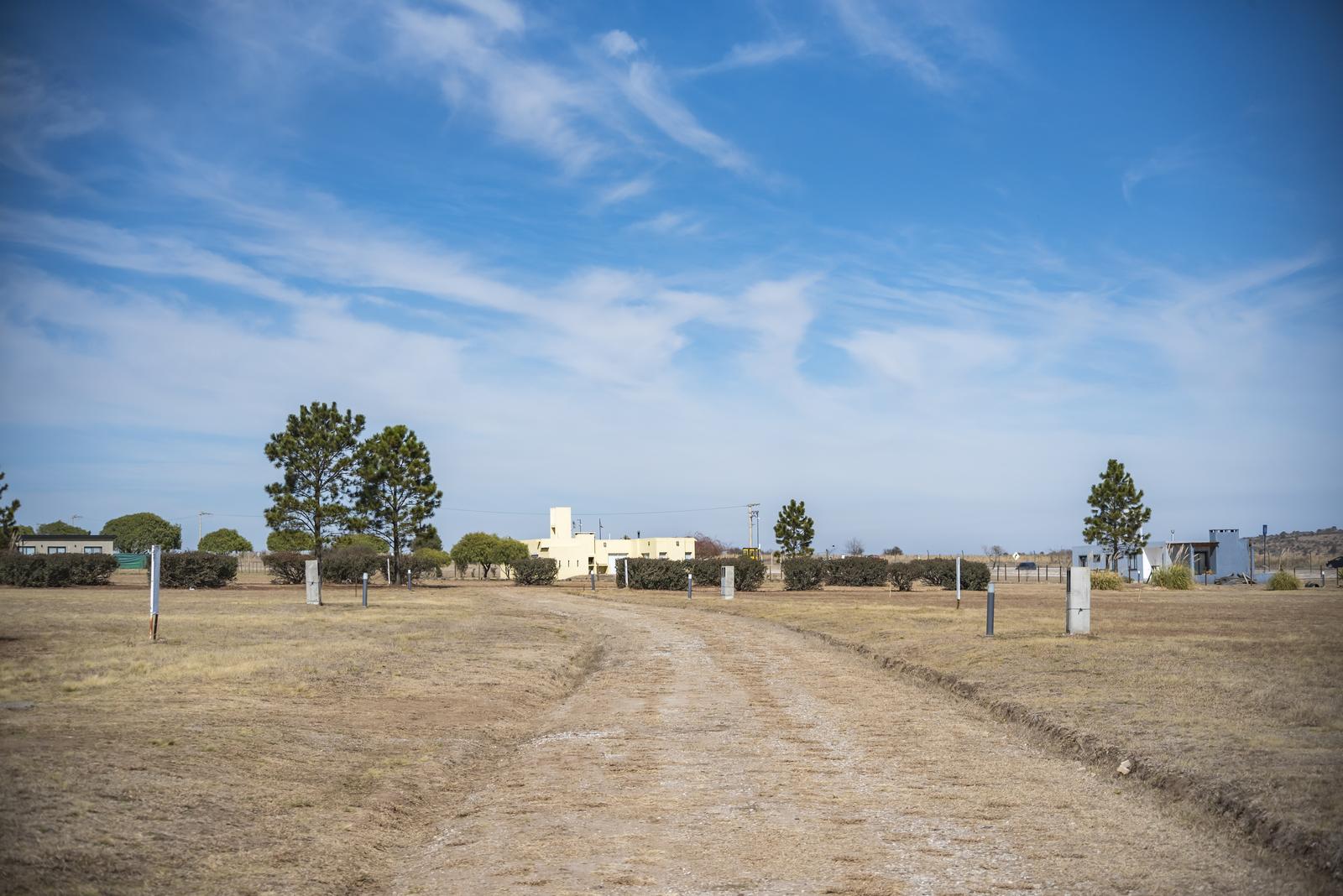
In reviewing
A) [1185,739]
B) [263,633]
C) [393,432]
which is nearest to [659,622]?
[263,633]

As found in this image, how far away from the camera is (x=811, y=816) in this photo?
7398 mm

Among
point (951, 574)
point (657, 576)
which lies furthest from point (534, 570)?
point (951, 574)

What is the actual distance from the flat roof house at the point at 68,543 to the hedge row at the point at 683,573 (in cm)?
6176

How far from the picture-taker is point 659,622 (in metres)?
29.6

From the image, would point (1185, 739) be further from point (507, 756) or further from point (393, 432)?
point (393, 432)

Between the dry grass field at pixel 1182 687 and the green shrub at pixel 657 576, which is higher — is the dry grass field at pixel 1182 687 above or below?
above

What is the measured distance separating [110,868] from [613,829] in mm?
3100

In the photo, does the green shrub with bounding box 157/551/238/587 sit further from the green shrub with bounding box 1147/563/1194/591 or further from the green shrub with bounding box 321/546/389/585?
the green shrub with bounding box 1147/563/1194/591

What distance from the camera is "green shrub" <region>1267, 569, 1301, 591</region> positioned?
50438mm

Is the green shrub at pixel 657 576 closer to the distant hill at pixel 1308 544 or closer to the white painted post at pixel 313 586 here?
the white painted post at pixel 313 586

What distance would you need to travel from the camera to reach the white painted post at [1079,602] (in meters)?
20.3

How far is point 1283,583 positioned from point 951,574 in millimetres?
16225

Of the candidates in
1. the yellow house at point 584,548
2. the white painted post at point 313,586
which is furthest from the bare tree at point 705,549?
the white painted post at point 313,586

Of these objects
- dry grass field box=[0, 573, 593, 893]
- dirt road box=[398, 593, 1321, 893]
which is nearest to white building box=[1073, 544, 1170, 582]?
dry grass field box=[0, 573, 593, 893]
